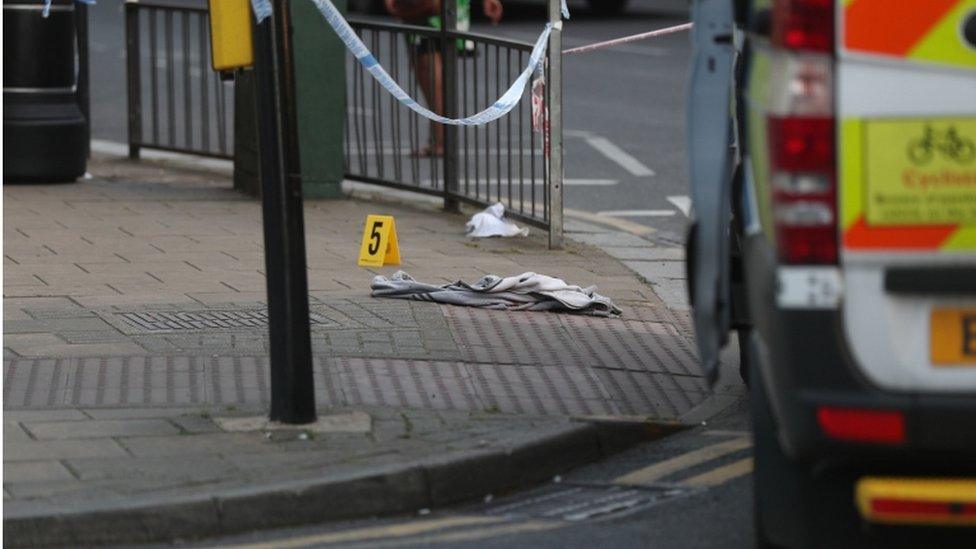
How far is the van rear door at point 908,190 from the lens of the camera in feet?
14.0

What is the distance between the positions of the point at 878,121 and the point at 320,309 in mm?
4588

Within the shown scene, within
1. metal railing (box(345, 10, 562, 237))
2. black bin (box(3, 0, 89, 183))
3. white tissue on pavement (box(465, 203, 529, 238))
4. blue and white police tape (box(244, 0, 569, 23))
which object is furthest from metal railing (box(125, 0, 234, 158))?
blue and white police tape (box(244, 0, 569, 23))

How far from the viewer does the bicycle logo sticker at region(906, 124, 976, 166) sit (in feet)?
14.0

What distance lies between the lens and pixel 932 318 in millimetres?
4293

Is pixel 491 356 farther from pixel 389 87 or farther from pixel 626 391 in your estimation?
pixel 389 87

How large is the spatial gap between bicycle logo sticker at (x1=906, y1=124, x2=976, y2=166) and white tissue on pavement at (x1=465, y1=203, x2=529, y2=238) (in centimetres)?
668

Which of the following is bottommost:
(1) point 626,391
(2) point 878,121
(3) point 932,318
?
(1) point 626,391

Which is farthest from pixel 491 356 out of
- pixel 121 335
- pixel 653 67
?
pixel 653 67

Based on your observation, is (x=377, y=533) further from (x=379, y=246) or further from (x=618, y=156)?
(x=618, y=156)

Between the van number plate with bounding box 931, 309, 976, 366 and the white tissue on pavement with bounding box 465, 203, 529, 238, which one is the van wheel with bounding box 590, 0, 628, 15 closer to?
the white tissue on pavement with bounding box 465, 203, 529, 238

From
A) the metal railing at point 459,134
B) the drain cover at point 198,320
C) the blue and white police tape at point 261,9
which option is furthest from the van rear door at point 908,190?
the metal railing at point 459,134

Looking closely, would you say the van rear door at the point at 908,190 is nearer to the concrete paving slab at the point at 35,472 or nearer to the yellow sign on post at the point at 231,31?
the concrete paving slab at the point at 35,472

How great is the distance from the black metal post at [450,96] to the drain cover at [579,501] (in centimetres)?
542

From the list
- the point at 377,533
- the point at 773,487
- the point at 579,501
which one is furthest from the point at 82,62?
the point at 773,487
